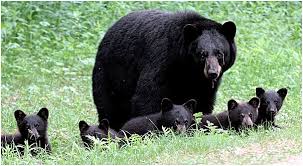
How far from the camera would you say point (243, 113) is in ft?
34.2

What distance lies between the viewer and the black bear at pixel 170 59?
10.5 m

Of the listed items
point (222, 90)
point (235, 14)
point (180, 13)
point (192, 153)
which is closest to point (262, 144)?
point (192, 153)

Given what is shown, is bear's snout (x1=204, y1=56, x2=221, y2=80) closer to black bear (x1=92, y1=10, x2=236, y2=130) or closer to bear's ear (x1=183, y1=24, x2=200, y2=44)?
black bear (x1=92, y1=10, x2=236, y2=130)

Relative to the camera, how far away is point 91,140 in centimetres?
991

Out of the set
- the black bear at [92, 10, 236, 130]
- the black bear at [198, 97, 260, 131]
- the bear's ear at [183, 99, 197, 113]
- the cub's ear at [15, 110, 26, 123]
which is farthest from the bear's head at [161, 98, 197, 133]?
the cub's ear at [15, 110, 26, 123]

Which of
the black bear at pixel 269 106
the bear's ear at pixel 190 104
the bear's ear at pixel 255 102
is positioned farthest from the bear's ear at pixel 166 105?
the black bear at pixel 269 106

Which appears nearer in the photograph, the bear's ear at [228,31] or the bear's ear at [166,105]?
the bear's ear at [166,105]

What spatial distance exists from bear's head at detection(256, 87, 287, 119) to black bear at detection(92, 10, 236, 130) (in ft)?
2.05

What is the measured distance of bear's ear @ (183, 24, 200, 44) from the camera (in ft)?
34.3

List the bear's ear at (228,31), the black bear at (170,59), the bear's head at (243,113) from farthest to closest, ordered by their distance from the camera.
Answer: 1. the bear's ear at (228,31)
2. the black bear at (170,59)
3. the bear's head at (243,113)

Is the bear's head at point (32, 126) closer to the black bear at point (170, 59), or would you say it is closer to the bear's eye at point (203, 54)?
the black bear at point (170, 59)

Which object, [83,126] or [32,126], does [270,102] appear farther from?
[32,126]

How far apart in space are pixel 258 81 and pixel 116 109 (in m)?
4.20

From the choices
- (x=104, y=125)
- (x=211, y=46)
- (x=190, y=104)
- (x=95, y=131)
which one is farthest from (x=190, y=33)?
(x=95, y=131)
